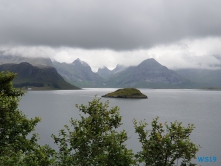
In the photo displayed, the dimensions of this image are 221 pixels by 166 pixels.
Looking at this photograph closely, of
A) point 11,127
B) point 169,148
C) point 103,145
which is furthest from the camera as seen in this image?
point 11,127

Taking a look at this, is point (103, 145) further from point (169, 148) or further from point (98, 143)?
point (169, 148)

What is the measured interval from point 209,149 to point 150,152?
49868mm

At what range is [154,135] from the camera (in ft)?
73.3

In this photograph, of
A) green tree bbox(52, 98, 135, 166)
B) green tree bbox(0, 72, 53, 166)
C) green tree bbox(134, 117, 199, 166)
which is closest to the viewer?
green tree bbox(52, 98, 135, 166)

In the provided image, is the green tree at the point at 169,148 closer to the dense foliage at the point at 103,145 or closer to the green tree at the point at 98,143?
the dense foliage at the point at 103,145

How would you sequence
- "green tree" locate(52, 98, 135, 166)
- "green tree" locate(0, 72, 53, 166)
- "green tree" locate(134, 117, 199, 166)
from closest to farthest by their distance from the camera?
"green tree" locate(52, 98, 135, 166)
"green tree" locate(134, 117, 199, 166)
"green tree" locate(0, 72, 53, 166)

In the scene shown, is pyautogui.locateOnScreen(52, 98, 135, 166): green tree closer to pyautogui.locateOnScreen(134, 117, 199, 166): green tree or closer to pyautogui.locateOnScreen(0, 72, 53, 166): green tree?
pyautogui.locateOnScreen(134, 117, 199, 166): green tree

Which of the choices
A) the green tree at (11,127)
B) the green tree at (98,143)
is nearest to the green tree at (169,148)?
the green tree at (98,143)

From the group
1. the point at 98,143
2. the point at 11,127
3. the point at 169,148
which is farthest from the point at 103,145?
the point at 11,127

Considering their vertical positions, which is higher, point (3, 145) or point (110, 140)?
point (110, 140)

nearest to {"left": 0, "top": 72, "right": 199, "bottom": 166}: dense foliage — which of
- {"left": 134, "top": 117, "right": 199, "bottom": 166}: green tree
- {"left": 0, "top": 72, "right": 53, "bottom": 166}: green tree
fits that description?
{"left": 134, "top": 117, "right": 199, "bottom": 166}: green tree

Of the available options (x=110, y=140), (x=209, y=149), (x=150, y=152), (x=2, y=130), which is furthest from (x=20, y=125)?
(x=209, y=149)

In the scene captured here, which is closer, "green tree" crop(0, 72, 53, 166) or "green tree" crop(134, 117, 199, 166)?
"green tree" crop(134, 117, 199, 166)

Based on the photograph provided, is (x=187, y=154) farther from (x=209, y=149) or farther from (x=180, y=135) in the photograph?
(x=209, y=149)
